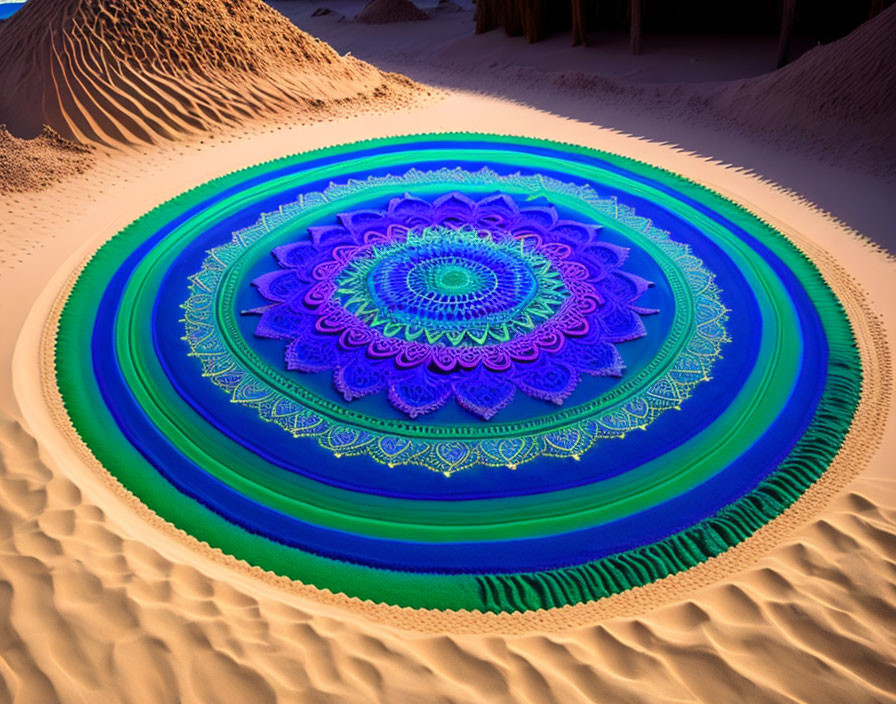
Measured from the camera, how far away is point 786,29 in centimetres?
816

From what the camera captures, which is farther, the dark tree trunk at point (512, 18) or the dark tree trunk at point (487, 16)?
the dark tree trunk at point (487, 16)

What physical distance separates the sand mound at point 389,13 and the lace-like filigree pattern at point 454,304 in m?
8.07

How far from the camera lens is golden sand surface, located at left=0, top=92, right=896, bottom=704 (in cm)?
248

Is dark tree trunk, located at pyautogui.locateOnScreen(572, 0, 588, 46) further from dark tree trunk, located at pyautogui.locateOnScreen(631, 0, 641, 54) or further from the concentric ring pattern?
the concentric ring pattern

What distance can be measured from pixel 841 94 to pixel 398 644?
6.48 meters

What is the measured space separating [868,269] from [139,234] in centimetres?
507

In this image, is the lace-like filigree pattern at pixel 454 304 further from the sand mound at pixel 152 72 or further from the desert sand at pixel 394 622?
the sand mound at pixel 152 72

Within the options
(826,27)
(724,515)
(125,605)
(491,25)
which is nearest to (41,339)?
(125,605)

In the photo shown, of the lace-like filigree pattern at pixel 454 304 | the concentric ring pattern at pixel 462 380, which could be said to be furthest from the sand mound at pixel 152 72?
the lace-like filigree pattern at pixel 454 304

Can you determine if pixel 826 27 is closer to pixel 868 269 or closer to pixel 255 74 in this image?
pixel 868 269

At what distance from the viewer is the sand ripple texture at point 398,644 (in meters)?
2.46

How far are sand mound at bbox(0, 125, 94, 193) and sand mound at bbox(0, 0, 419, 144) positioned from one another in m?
0.16

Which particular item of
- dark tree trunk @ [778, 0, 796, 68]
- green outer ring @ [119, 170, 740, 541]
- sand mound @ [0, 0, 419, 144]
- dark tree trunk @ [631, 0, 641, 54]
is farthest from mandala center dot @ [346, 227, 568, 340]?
dark tree trunk @ [631, 0, 641, 54]

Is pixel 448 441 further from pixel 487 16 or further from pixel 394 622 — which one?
pixel 487 16
